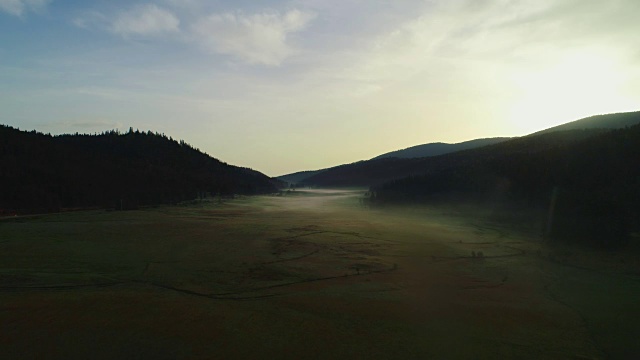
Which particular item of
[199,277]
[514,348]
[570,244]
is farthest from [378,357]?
[570,244]

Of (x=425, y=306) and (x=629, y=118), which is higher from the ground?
(x=629, y=118)

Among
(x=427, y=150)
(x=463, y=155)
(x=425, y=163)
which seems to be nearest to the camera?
(x=463, y=155)

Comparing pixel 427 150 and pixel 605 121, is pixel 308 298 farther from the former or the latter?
pixel 427 150

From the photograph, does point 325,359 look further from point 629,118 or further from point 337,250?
point 629,118

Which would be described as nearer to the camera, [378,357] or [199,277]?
[378,357]

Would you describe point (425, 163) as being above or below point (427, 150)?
below

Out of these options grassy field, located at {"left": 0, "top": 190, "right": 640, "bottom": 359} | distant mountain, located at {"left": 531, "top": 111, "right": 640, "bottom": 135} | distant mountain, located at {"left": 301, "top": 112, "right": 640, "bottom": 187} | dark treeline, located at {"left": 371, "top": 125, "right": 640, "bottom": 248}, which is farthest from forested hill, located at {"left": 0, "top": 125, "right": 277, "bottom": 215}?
distant mountain, located at {"left": 531, "top": 111, "right": 640, "bottom": 135}

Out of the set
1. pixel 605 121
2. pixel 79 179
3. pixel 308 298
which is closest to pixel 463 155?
pixel 605 121
